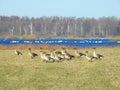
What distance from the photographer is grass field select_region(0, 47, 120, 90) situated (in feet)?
36.2

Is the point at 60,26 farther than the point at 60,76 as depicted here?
Yes

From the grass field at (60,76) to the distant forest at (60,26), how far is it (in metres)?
76.8

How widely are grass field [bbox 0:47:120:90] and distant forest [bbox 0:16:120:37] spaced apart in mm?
76826

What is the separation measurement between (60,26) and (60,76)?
301 feet

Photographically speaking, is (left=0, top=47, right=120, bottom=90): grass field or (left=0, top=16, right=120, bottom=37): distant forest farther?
(left=0, top=16, right=120, bottom=37): distant forest

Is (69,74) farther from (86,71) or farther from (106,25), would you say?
(106,25)

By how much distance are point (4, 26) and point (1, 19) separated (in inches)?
437

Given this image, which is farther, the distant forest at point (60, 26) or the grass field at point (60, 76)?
the distant forest at point (60, 26)

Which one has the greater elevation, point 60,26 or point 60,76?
point 60,26

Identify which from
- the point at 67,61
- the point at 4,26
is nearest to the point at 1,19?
the point at 4,26

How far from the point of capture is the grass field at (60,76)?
11023mm

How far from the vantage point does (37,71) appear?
13.9 meters

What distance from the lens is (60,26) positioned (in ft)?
342

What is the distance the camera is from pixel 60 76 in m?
12.7
